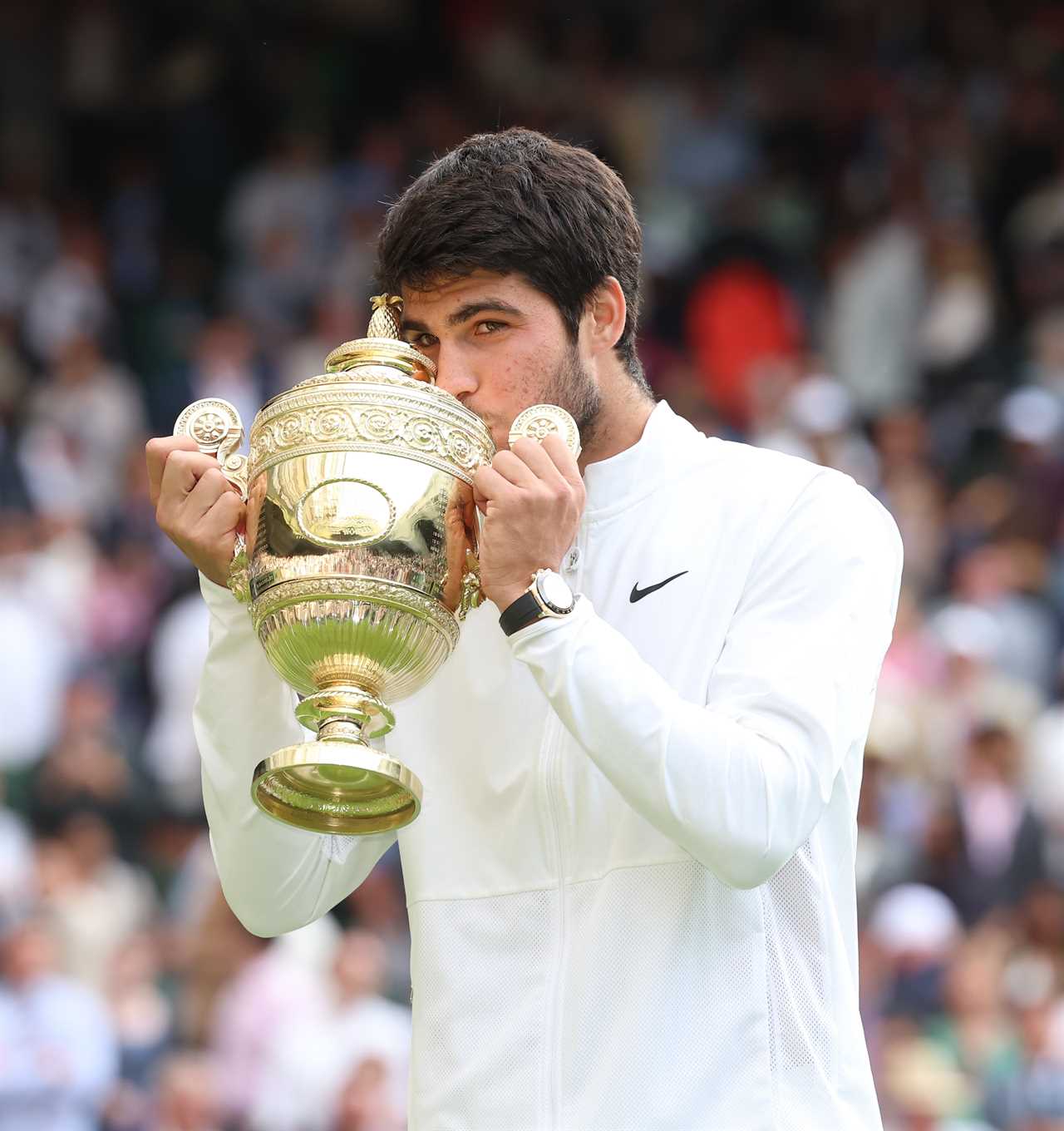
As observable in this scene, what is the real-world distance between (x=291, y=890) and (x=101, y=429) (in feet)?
27.6

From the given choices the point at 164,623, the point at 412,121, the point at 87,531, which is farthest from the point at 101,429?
the point at 412,121

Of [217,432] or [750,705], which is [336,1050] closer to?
[217,432]

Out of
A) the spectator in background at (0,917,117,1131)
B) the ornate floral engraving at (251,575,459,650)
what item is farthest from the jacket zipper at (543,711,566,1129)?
the spectator in background at (0,917,117,1131)

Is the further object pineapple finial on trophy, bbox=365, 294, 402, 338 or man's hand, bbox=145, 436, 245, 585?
pineapple finial on trophy, bbox=365, 294, 402, 338

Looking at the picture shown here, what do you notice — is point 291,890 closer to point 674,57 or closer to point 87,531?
point 87,531

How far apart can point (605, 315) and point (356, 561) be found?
74cm

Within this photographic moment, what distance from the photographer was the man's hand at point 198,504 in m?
3.30

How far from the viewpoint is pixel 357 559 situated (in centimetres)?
311

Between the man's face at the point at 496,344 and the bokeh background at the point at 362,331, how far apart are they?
6.46ft

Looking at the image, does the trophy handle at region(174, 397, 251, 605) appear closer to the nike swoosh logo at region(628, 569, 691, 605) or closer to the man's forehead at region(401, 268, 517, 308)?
the man's forehead at region(401, 268, 517, 308)

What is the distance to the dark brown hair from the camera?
342cm

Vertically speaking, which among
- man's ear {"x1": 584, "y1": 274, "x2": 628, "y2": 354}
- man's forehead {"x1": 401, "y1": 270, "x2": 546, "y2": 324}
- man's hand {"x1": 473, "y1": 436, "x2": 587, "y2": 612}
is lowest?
man's hand {"x1": 473, "y1": 436, "x2": 587, "y2": 612}

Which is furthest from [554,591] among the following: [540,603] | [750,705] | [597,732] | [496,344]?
[496,344]

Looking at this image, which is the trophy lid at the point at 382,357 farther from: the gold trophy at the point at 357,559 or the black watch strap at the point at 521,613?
the black watch strap at the point at 521,613
